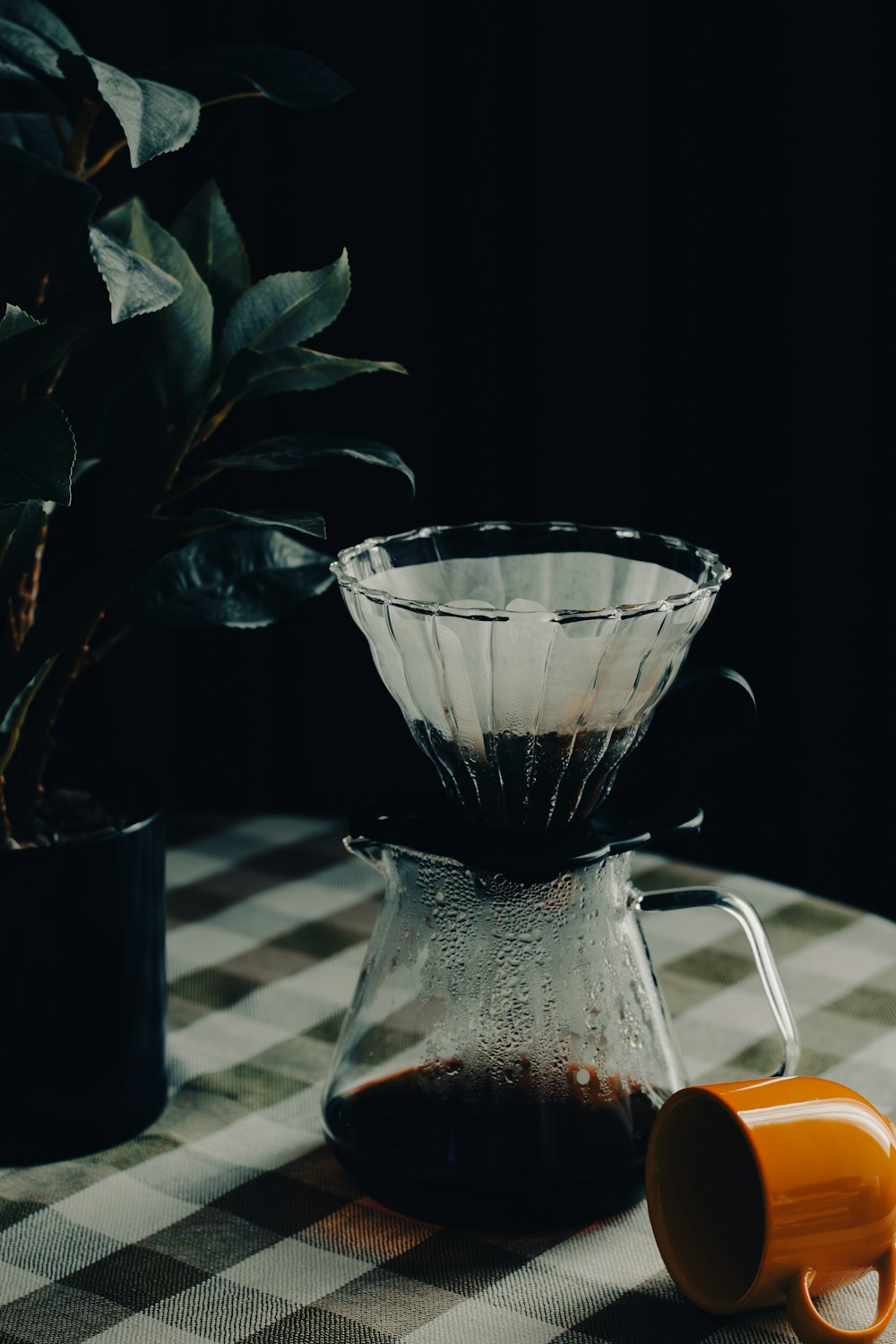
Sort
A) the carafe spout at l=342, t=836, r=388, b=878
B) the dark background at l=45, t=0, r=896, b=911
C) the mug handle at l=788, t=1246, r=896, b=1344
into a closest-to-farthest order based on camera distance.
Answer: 1. the mug handle at l=788, t=1246, r=896, b=1344
2. the carafe spout at l=342, t=836, r=388, b=878
3. the dark background at l=45, t=0, r=896, b=911


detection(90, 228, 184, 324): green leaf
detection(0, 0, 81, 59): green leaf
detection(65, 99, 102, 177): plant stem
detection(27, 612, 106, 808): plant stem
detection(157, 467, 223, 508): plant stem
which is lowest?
detection(27, 612, 106, 808): plant stem

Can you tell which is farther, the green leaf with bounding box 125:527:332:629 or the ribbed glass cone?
the green leaf with bounding box 125:527:332:629

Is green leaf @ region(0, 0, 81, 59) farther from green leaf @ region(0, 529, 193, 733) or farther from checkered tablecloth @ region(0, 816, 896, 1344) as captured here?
checkered tablecloth @ region(0, 816, 896, 1344)

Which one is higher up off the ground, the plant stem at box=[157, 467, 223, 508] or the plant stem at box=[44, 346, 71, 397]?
the plant stem at box=[44, 346, 71, 397]

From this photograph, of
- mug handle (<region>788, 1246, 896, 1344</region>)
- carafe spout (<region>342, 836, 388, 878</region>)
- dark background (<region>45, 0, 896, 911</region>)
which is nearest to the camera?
mug handle (<region>788, 1246, 896, 1344</region>)

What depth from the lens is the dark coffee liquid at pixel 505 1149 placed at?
602mm

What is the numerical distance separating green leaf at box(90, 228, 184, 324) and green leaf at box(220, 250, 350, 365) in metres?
0.10

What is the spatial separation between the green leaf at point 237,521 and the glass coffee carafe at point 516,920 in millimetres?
25

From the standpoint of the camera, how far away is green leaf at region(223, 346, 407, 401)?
654mm

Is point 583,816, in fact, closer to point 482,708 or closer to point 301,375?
point 482,708

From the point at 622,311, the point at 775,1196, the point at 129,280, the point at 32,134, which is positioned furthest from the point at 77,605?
the point at 622,311

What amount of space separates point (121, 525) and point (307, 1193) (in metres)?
0.31

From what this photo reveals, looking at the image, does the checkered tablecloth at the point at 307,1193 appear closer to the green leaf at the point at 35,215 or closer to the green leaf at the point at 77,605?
the green leaf at the point at 77,605

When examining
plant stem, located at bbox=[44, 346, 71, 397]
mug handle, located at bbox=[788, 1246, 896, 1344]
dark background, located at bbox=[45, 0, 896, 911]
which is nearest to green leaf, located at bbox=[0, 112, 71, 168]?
plant stem, located at bbox=[44, 346, 71, 397]
